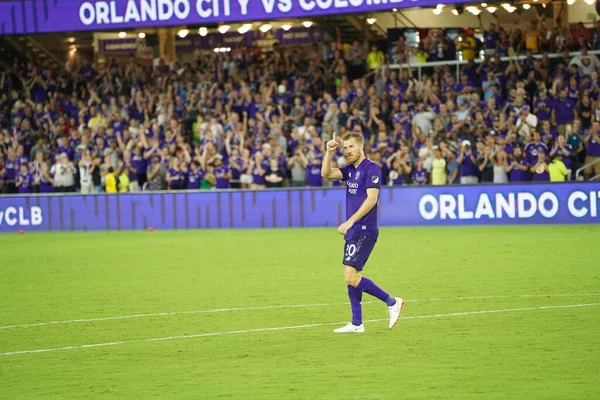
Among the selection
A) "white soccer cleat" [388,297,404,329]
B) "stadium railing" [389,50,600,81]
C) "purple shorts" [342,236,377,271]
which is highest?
"stadium railing" [389,50,600,81]

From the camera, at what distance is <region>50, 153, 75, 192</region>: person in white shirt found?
31500 millimetres

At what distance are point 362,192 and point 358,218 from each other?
0.34 m

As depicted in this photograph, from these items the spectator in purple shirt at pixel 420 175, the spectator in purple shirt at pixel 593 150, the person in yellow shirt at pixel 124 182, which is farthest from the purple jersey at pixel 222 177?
the spectator in purple shirt at pixel 593 150

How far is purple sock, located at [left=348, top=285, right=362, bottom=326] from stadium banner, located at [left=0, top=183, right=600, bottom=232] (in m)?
14.7

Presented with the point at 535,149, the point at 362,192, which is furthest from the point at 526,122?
the point at 362,192

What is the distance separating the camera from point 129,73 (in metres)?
36.0

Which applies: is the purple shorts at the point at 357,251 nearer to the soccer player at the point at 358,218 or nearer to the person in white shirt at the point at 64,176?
the soccer player at the point at 358,218

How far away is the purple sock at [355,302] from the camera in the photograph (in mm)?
10250

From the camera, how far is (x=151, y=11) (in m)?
30.8

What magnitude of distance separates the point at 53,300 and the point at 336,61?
19659 millimetres

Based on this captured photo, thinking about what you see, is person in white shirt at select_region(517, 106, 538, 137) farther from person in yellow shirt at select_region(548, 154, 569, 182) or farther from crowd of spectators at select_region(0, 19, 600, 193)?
person in yellow shirt at select_region(548, 154, 569, 182)

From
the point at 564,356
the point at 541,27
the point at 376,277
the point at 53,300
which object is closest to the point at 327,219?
the point at 541,27

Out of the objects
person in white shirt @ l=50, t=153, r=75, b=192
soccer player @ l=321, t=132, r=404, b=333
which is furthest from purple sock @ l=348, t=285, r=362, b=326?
person in white shirt @ l=50, t=153, r=75, b=192

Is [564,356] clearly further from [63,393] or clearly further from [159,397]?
[63,393]
